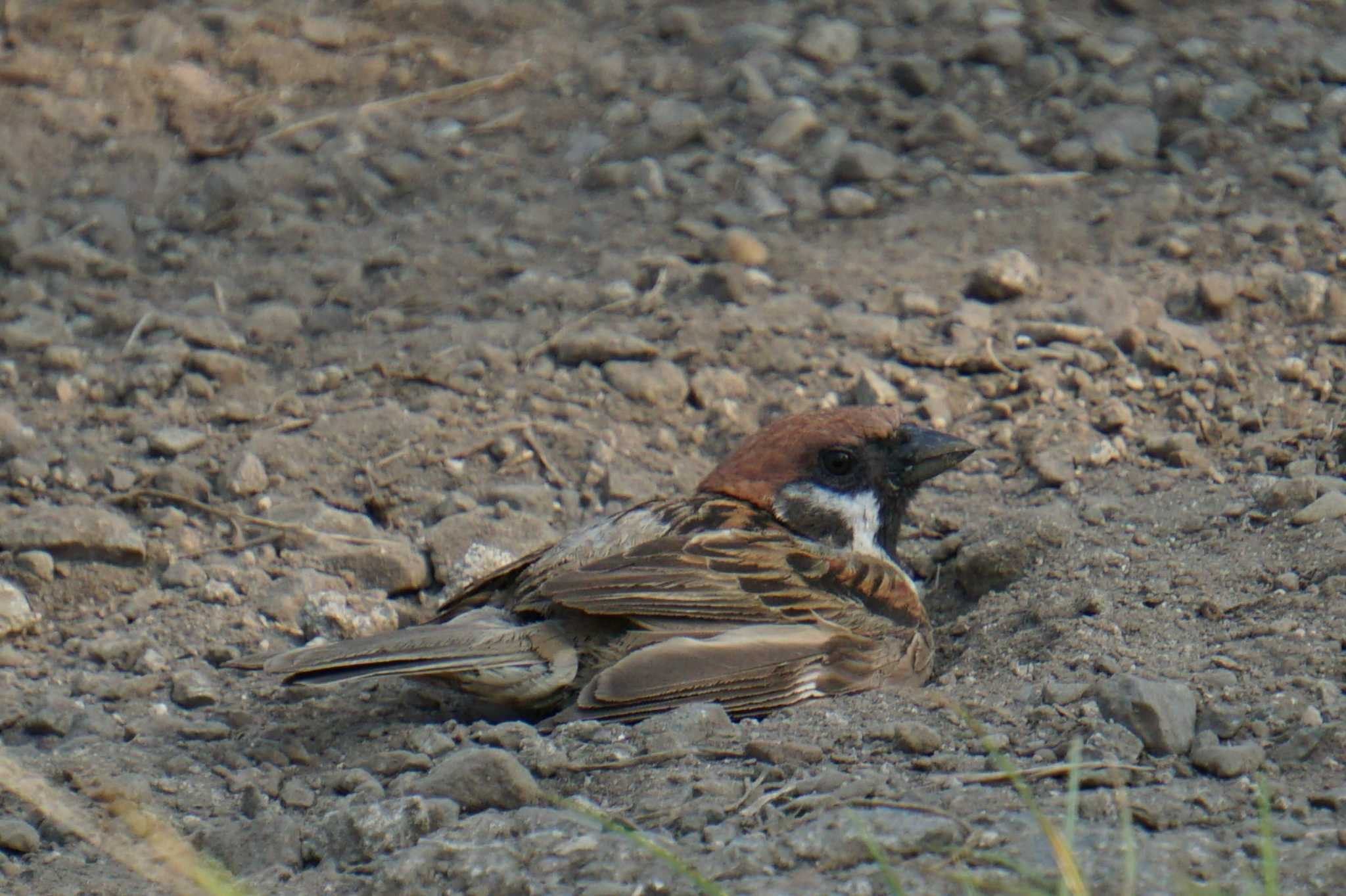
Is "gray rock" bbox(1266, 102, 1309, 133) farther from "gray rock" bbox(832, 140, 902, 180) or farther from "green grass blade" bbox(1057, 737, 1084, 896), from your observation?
"green grass blade" bbox(1057, 737, 1084, 896)

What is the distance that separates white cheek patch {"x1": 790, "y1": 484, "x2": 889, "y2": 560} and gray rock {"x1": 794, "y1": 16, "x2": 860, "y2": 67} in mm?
2867

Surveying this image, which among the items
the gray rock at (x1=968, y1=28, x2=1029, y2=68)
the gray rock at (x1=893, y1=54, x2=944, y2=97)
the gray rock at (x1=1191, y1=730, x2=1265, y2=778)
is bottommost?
the gray rock at (x1=1191, y1=730, x2=1265, y2=778)

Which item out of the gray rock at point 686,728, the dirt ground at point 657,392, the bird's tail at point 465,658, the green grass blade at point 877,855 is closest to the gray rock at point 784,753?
the dirt ground at point 657,392

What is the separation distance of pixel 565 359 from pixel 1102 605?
225 centimetres

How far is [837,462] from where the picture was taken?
16.3ft

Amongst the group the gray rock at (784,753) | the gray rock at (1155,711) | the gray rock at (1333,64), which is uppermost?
the gray rock at (1333,64)

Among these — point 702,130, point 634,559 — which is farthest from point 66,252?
point 634,559

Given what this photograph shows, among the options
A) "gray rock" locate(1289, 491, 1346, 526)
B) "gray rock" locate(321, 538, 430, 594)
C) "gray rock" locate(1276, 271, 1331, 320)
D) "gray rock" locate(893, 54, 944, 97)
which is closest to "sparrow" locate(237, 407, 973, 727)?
"gray rock" locate(321, 538, 430, 594)

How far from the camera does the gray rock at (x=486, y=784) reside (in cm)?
339

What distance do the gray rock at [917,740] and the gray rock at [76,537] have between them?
8.03ft

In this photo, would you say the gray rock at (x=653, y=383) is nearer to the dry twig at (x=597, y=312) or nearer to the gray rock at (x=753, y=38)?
the dry twig at (x=597, y=312)

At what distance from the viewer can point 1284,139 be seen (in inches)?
264

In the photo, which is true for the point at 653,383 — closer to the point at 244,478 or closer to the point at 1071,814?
the point at 244,478

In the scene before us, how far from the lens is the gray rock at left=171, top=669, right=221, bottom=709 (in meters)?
4.37
